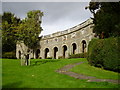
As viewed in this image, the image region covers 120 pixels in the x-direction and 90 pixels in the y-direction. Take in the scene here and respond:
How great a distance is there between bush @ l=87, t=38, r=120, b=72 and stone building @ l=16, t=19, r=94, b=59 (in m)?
15.9

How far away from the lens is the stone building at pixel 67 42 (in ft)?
108

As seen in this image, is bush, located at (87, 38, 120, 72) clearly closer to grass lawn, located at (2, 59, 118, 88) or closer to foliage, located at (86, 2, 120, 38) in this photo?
grass lawn, located at (2, 59, 118, 88)

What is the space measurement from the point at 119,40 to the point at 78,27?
932 inches

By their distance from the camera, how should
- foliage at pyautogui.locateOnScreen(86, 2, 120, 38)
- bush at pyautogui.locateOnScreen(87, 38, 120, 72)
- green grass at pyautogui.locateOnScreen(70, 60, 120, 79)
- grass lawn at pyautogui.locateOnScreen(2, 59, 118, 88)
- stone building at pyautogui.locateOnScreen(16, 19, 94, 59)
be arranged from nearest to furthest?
grass lawn at pyautogui.locateOnScreen(2, 59, 118, 88) < green grass at pyautogui.locateOnScreen(70, 60, 120, 79) < bush at pyautogui.locateOnScreen(87, 38, 120, 72) < foliage at pyautogui.locateOnScreen(86, 2, 120, 38) < stone building at pyautogui.locateOnScreen(16, 19, 94, 59)

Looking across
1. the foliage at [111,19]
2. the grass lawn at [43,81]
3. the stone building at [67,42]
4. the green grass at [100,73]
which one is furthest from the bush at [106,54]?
the stone building at [67,42]

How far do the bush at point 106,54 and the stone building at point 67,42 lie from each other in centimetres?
1593

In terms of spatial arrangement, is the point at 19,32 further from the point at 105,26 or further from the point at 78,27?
the point at 78,27

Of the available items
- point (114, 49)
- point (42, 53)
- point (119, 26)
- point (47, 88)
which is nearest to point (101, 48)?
point (114, 49)

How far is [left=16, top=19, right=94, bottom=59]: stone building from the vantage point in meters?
32.8

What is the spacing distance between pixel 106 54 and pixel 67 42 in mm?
26300

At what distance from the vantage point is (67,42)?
129 ft

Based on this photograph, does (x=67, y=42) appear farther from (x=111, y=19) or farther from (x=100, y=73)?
(x=100, y=73)

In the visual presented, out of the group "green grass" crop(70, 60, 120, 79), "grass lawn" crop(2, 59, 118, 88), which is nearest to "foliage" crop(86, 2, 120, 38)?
"green grass" crop(70, 60, 120, 79)

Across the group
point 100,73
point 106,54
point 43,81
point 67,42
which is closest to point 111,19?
point 106,54
